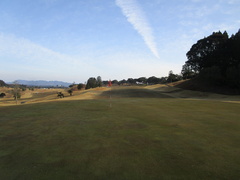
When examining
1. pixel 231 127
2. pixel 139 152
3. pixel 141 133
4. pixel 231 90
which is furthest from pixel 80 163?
pixel 231 90

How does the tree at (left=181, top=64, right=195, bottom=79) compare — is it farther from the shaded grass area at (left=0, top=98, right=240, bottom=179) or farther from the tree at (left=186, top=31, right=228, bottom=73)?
the shaded grass area at (left=0, top=98, right=240, bottom=179)

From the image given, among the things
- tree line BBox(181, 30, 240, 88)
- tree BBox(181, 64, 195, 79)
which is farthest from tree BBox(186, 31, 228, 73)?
tree BBox(181, 64, 195, 79)

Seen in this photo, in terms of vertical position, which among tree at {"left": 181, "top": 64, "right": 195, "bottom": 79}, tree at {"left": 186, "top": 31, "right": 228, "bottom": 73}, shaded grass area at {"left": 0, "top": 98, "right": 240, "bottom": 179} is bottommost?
shaded grass area at {"left": 0, "top": 98, "right": 240, "bottom": 179}

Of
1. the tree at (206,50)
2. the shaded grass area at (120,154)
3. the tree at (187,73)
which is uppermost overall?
the tree at (206,50)

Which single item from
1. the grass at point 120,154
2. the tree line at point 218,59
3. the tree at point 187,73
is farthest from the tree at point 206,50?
the grass at point 120,154

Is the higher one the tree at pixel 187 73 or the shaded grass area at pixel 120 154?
the tree at pixel 187 73

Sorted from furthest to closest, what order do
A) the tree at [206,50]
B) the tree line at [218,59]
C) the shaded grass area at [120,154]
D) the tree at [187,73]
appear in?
the tree at [187,73] < the tree at [206,50] < the tree line at [218,59] < the shaded grass area at [120,154]

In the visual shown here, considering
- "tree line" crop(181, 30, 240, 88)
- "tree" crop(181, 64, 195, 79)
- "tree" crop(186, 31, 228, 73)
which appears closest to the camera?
"tree line" crop(181, 30, 240, 88)

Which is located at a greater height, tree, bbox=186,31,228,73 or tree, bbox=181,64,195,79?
tree, bbox=186,31,228,73

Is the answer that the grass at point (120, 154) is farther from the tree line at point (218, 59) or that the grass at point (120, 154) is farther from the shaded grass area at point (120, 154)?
the tree line at point (218, 59)

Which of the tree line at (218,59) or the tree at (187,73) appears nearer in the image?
the tree line at (218,59)

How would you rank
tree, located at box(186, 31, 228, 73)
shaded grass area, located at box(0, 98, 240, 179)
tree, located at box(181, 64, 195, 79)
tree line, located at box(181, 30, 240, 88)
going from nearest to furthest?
shaded grass area, located at box(0, 98, 240, 179), tree line, located at box(181, 30, 240, 88), tree, located at box(186, 31, 228, 73), tree, located at box(181, 64, 195, 79)

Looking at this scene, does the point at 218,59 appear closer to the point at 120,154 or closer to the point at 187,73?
the point at 187,73

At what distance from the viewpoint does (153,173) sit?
445cm
